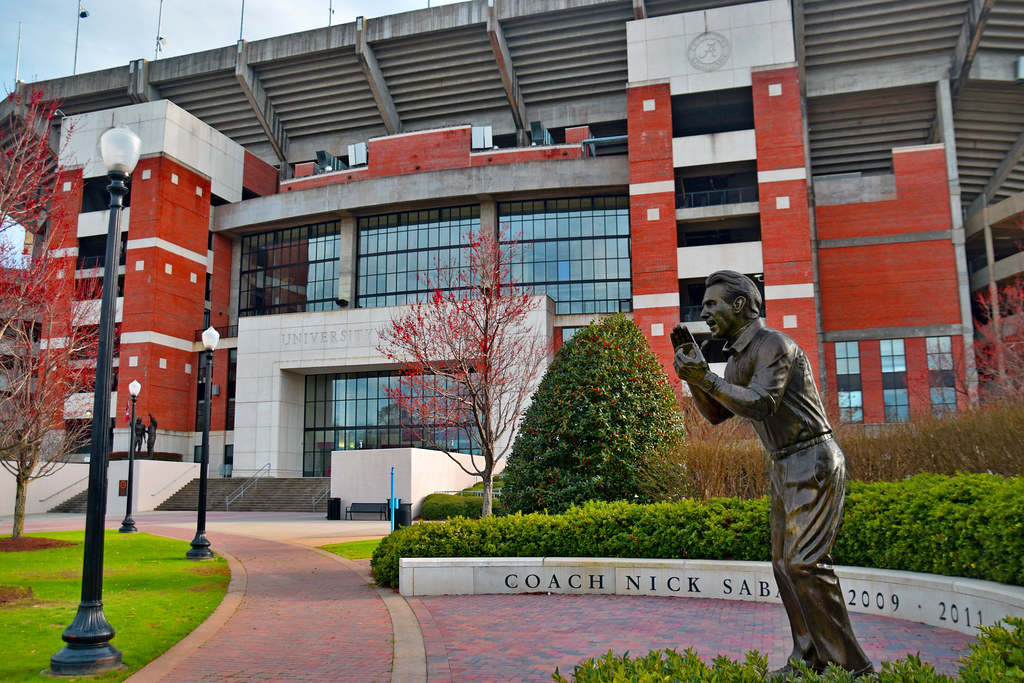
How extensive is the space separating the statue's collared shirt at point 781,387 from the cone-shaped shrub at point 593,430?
824 centimetres

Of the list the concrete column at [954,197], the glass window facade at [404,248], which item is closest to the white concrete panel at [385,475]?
the glass window facade at [404,248]

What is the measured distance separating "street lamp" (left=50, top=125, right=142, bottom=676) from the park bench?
871 inches

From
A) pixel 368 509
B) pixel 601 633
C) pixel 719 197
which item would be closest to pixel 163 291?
pixel 368 509

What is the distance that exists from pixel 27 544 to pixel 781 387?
64.6ft

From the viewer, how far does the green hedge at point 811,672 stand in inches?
145

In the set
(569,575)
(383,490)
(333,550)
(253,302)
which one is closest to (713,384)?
(569,575)

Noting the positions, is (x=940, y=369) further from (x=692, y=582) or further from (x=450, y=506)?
(x=692, y=582)

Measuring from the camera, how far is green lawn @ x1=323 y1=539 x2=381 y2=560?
16497 millimetres

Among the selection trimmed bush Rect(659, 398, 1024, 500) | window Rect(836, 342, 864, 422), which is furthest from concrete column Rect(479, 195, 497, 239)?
trimmed bush Rect(659, 398, 1024, 500)

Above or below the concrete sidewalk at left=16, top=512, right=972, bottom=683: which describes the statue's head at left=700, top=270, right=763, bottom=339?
above

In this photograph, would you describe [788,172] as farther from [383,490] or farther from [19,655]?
[19,655]

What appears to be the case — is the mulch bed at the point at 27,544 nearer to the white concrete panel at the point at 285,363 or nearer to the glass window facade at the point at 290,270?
the white concrete panel at the point at 285,363

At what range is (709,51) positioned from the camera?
131ft

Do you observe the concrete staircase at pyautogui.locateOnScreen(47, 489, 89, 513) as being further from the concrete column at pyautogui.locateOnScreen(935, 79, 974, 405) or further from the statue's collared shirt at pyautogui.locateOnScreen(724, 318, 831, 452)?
the concrete column at pyautogui.locateOnScreen(935, 79, 974, 405)
